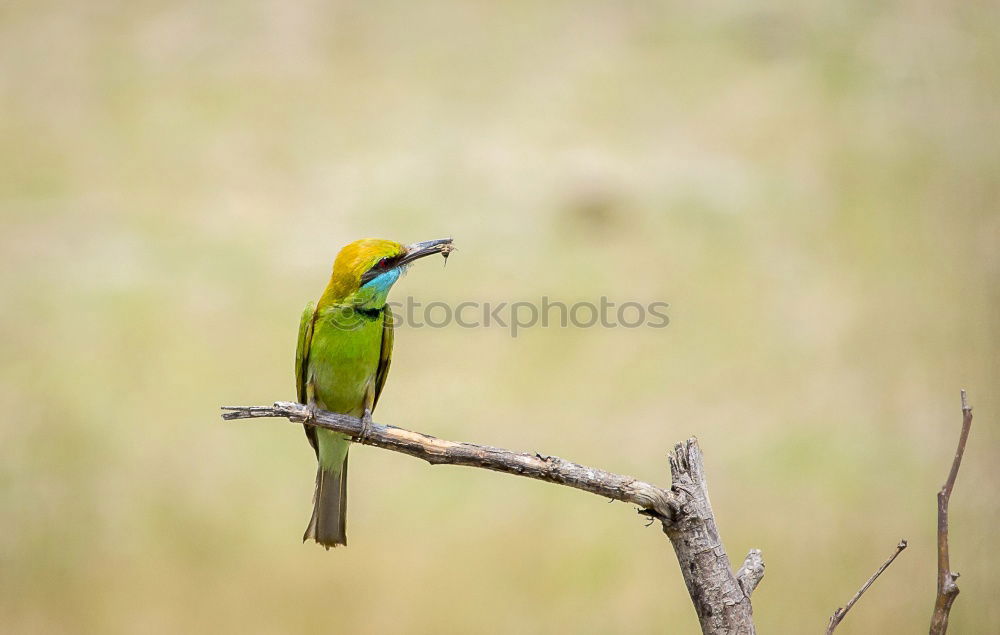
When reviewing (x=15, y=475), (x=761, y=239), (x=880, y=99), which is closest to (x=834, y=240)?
(x=761, y=239)

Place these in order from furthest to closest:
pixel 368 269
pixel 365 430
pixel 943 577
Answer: pixel 368 269 → pixel 365 430 → pixel 943 577

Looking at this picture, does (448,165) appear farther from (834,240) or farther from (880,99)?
(880,99)

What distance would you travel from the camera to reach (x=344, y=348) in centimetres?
183

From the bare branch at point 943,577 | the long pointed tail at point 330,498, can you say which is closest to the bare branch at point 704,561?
the bare branch at point 943,577

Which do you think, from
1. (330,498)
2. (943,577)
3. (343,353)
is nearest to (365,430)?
(343,353)

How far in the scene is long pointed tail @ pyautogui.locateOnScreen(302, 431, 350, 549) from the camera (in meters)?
1.90

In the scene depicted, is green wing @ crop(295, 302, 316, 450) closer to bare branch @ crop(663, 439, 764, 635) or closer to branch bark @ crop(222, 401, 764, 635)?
branch bark @ crop(222, 401, 764, 635)

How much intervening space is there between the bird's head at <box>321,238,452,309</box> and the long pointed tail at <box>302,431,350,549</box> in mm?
368

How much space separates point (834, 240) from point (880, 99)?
56 cm

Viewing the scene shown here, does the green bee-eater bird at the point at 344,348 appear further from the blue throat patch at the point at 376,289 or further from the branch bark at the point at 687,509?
the branch bark at the point at 687,509

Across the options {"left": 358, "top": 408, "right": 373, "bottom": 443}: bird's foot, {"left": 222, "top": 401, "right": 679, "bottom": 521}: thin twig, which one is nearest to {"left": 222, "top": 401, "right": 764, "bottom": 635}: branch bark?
{"left": 222, "top": 401, "right": 679, "bottom": 521}: thin twig

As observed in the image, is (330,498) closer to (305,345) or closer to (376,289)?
(305,345)

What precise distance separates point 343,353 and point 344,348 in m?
0.01

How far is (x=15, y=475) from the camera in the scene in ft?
8.45
